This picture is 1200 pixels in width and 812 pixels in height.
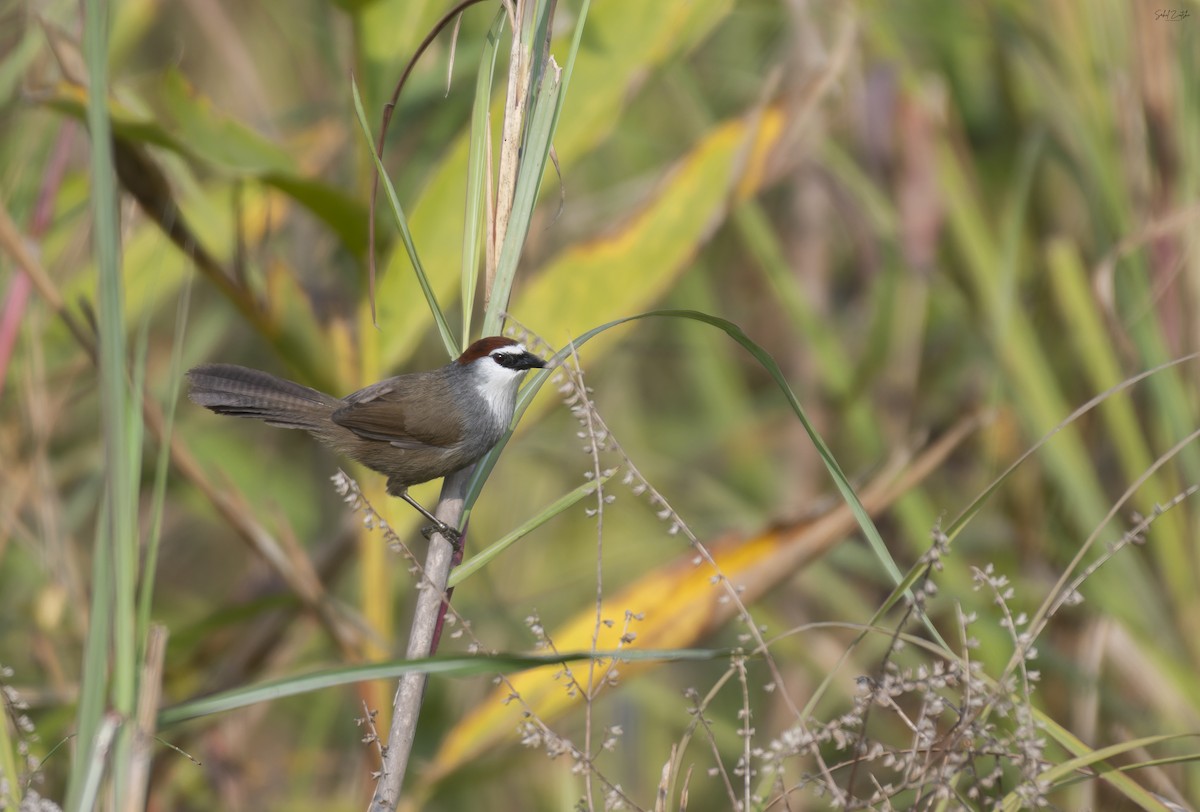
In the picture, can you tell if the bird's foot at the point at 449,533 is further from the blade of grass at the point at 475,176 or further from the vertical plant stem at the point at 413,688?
the blade of grass at the point at 475,176

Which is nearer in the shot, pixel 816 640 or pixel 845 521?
pixel 845 521

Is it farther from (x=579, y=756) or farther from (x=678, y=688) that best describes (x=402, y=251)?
(x=678, y=688)

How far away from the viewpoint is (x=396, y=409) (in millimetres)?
2402

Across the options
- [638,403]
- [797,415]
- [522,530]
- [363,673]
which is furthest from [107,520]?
[638,403]

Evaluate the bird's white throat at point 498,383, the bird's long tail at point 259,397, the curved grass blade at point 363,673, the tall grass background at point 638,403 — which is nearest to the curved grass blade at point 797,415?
the tall grass background at point 638,403

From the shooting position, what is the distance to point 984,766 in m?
2.54

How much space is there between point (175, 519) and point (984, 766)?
3133mm

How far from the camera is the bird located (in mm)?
2236

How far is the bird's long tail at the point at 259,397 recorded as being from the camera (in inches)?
88.0

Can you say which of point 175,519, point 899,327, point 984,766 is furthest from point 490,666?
point 175,519

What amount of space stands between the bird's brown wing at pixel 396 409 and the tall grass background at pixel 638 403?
6.5 inches

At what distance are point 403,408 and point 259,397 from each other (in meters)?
0.29

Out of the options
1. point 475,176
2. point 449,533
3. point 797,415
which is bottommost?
point 797,415

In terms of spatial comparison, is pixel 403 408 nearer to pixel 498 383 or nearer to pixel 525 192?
pixel 498 383
